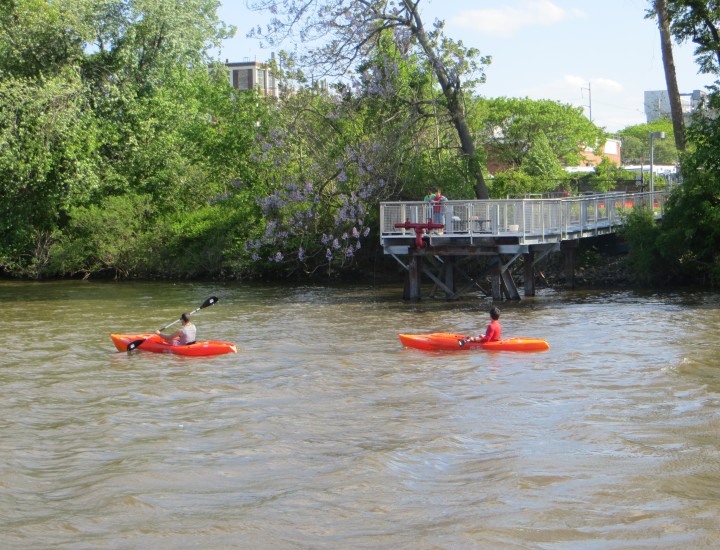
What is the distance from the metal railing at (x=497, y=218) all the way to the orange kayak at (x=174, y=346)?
901 cm

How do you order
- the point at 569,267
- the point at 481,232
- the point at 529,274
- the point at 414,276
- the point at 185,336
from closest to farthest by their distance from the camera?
the point at 185,336, the point at 481,232, the point at 414,276, the point at 529,274, the point at 569,267

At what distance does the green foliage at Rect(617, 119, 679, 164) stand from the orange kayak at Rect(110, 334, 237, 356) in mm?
76691

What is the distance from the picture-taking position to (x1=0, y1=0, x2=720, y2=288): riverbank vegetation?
99.0 ft

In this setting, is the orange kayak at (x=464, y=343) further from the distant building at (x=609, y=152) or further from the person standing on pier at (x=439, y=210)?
the distant building at (x=609, y=152)

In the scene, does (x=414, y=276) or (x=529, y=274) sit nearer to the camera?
(x=414, y=276)

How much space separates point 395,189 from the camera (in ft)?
103

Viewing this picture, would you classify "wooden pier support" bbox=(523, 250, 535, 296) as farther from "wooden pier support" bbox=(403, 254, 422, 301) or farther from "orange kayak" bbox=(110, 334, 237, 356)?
"orange kayak" bbox=(110, 334, 237, 356)

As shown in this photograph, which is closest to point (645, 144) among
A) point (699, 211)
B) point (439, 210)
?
point (699, 211)

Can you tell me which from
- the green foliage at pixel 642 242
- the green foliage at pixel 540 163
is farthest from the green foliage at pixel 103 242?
the green foliage at pixel 642 242

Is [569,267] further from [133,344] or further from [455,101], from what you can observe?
[133,344]

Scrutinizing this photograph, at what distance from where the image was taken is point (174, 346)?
18.1 meters

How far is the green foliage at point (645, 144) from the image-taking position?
9188 centimetres

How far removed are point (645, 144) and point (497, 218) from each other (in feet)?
273

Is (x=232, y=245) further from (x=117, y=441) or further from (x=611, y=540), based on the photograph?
(x=611, y=540)
